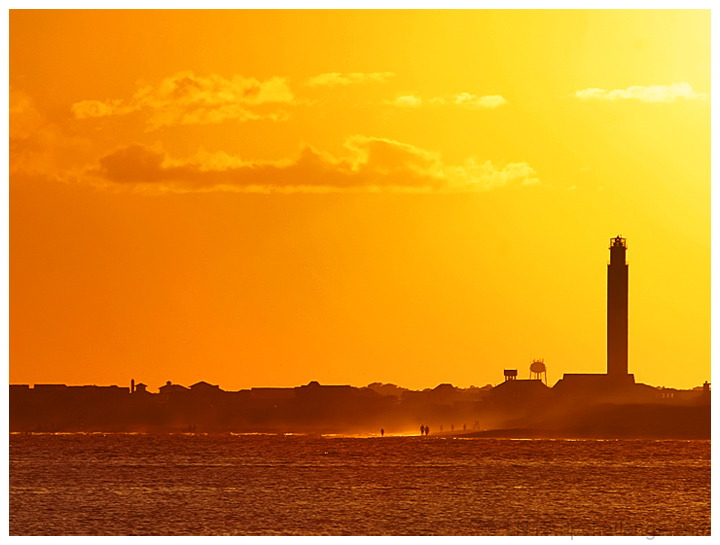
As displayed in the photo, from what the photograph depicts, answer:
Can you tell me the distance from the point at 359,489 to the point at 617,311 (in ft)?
167

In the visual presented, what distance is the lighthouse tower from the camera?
4628 inches

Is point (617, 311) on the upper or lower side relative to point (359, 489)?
upper

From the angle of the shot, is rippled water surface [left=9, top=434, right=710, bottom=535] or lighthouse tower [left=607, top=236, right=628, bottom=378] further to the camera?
lighthouse tower [left=607, top=236, right=628, bottom=378]

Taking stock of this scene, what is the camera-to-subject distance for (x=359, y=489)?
239 ft

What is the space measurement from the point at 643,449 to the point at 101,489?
6156 cm

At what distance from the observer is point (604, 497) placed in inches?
2707

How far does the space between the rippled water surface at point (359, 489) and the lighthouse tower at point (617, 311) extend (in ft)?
26.7

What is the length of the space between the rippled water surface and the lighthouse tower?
26.7ft

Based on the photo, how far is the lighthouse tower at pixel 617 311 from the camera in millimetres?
117562

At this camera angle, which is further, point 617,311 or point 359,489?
point 617,311

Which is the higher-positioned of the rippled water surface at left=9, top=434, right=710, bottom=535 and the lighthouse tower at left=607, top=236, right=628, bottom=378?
the lighthouse tower at left=607, top=236, right=628, bottom=378

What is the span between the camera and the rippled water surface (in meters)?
54.3
